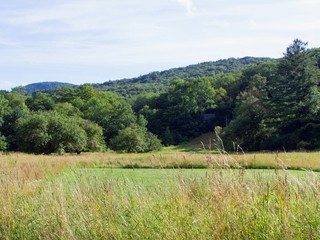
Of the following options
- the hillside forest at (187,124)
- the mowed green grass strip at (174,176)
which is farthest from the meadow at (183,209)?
the hillside forest at (187,124)

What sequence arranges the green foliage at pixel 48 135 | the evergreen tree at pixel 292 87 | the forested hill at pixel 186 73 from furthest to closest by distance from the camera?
the forested hill at pixel 186 73 → the evergreen tree at pixel 292 87 → the green foliage at pixel 48 135

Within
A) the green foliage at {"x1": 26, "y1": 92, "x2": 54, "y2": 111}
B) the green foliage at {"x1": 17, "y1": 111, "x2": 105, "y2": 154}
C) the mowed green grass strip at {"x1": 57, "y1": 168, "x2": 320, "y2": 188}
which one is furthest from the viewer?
the green foliage at {"x1": 26, "y1": 92, "x2": 54, "y2": 111}

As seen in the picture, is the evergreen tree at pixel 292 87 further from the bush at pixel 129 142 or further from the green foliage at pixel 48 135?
the green foliage at pixel 48 135

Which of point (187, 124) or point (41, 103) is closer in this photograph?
point (41, 103)

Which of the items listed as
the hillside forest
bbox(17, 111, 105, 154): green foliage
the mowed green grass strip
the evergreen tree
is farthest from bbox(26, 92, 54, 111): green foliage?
the mowed green grass strip

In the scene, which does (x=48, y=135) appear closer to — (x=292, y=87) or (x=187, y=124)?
(x=292, y=87)

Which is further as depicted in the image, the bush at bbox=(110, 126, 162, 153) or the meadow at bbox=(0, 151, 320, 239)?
the bush at bbox=(110, 126, 162, 153)

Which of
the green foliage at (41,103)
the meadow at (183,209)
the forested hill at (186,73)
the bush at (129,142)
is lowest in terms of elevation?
the bush at (129,142)

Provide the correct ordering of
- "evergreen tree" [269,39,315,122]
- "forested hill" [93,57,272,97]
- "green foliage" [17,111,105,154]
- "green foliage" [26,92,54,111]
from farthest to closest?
"forested hill" [93,57,272,97]
"green foliage" [26,92,54,111]
"evergreen tree" [269,39,315,122]
"green foliage" [17,111,105,154]

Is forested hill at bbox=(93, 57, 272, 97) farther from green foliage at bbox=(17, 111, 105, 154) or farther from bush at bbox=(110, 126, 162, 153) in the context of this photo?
green foliage at bbox=(17, 111, 105, 154)

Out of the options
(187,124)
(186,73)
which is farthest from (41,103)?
(186,73)

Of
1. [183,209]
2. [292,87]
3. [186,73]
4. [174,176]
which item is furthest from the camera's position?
[186,73]

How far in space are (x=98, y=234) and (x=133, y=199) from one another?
66cm

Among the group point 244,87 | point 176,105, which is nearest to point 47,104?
point 176,105
